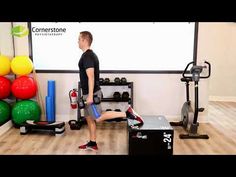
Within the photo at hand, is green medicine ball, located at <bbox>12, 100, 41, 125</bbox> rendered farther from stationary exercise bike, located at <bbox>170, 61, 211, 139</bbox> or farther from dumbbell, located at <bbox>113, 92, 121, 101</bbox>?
stationary exercise bike, located at <bbox>170, 61, 211, 139</bbox>

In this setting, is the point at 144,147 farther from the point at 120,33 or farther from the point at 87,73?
the point at 120,33

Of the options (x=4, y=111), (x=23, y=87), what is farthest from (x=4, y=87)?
(x=4, y=111)

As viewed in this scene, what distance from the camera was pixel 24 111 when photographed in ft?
14.0

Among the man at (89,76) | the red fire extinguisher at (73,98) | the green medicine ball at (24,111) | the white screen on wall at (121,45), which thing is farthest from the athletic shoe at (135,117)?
the green medicine ball at (24,111)

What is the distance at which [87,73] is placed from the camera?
315 centimetres

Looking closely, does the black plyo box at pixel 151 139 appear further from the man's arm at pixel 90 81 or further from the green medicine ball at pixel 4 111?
the green medicine ball at pixel 4 111

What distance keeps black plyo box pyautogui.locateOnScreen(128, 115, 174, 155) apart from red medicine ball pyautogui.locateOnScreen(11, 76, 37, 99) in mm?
1989

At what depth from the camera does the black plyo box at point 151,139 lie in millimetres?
3035

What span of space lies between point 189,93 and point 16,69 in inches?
115

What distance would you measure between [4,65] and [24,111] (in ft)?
2.52

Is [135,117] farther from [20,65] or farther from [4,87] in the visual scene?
[4,87]

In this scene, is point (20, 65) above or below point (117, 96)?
above

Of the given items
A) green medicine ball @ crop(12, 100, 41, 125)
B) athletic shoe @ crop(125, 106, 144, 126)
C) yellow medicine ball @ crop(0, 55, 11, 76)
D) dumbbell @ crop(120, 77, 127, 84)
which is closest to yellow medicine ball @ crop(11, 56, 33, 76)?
yellow medicine ball @ crop(0, 55, 11, 76)

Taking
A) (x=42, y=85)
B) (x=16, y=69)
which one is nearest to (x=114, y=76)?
(x=42, y=85)
